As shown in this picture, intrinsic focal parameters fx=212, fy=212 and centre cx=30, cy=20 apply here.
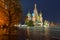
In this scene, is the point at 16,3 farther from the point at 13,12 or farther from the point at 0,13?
the point at 0,13

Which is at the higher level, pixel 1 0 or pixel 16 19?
pixel 1 0

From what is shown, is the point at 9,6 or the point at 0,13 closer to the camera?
the point at 9,6

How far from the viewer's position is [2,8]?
42.7 meters

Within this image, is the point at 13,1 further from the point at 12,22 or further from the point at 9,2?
the point at 12,22

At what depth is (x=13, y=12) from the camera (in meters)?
41.3

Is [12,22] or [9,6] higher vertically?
[9,6]

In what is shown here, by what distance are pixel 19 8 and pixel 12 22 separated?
3.16m

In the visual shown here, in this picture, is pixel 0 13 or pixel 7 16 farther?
pixel 0 13

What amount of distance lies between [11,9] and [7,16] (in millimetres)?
1593

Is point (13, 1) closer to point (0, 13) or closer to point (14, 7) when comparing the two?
point (14, 7)

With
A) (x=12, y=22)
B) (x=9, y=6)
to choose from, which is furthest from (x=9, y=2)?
(x=12, y=22)

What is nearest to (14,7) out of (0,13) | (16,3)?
(16,3)

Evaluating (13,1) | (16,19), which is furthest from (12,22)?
(13,1)

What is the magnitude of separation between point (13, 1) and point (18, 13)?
8.57 feet
